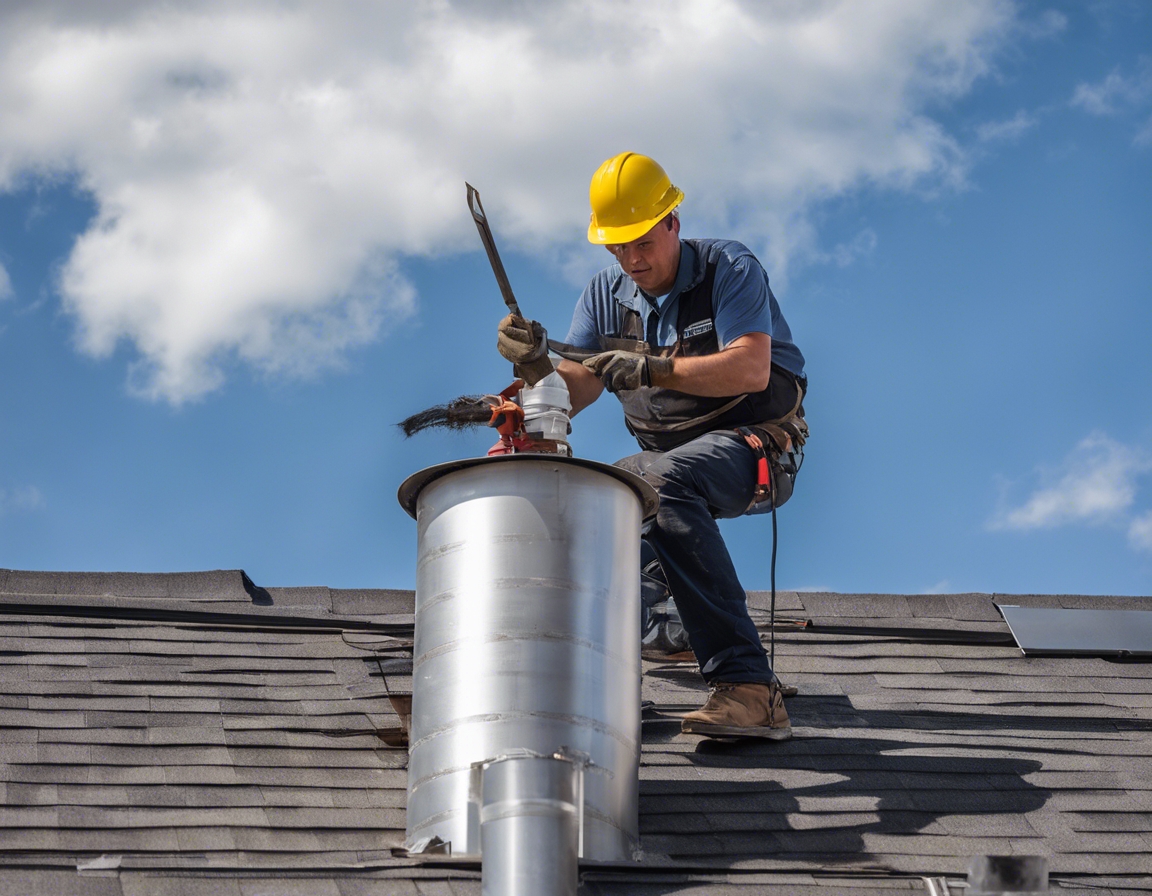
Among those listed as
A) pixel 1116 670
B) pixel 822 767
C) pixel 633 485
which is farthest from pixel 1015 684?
pixel 633 485

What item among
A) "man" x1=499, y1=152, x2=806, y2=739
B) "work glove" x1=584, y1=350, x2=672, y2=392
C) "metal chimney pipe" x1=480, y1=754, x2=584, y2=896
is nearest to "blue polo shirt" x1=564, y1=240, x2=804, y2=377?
"man" x1=499, y1=152, x2=806, y2=739

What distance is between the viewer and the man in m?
4.11

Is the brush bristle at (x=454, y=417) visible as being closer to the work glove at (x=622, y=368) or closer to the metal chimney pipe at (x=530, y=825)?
the work glove at (x=622, y=368)

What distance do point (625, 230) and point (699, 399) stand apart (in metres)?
0.65

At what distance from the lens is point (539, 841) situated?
2.83 metres

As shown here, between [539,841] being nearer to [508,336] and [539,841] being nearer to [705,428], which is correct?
[508,336]

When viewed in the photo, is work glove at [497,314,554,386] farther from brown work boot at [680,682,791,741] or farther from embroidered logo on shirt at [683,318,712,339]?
brown work boot at [680,682,791,741]

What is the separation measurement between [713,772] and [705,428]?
133 centimetres

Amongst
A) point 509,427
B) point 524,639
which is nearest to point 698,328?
point 509,427

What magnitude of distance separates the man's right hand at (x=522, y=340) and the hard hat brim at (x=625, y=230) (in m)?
0.60

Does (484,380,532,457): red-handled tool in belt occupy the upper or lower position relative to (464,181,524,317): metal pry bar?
lower

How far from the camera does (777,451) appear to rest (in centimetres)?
463

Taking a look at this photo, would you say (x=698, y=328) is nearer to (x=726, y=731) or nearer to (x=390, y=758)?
(x=726, y=731)

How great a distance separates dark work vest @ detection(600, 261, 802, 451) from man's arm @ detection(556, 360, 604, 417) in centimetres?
19
